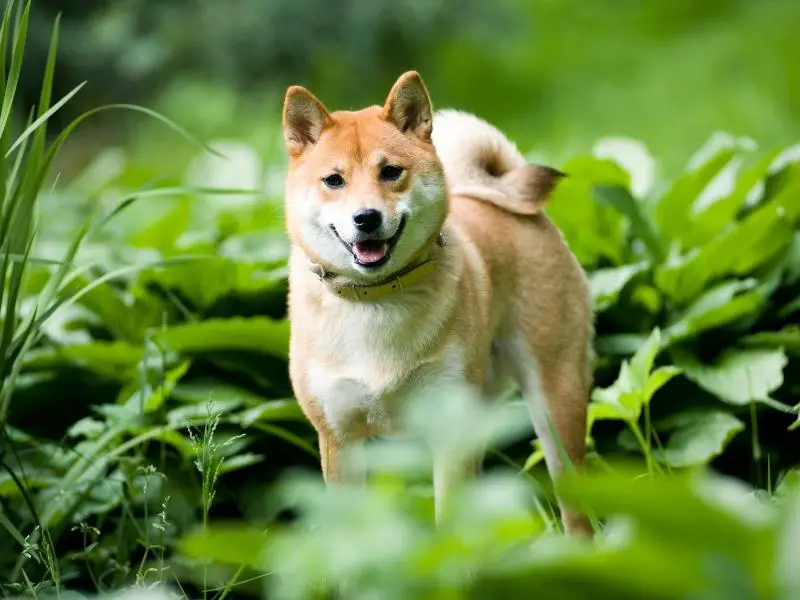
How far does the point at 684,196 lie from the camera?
3799mm

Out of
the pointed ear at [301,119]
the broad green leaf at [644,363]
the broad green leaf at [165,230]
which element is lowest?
the broad green leaf at [165,230]

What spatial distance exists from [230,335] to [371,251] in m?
1.01

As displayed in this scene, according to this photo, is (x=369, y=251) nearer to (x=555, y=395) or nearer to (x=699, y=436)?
(x=555, y=395)

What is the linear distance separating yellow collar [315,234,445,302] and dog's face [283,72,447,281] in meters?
0.03

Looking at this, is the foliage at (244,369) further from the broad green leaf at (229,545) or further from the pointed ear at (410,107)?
the broad green leaf at (229,545)

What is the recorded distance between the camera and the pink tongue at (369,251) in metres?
2.40

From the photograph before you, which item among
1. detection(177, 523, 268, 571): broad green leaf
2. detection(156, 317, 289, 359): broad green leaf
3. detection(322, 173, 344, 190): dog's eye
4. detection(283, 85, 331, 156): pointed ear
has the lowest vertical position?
detection(156, 317, 289, 359): broad green leaf

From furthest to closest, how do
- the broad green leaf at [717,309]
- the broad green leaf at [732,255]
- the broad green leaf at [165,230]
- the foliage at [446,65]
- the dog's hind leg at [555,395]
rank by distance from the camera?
the foliage at [446,65], the broad green leaf at [165,230], the broad green leaf at [732,255], the broad green leaf at [717,309], the dog's hind leg at [555,395]

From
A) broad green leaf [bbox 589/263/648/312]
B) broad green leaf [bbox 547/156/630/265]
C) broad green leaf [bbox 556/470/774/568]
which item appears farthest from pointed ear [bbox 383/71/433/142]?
broad green leaf [bbox 556/470/774/568]

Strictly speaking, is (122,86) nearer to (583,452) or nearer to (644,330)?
(644,330)

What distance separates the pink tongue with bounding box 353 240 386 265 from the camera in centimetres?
240

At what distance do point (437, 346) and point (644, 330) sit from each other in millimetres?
1255

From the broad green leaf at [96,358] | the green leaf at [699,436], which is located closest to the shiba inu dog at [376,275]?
the green leaf at [699,436]

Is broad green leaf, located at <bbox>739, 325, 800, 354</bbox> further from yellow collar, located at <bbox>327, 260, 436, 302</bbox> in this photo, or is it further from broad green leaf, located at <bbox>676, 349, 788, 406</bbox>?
yellow collar, located at <bbox>327, 260, 436, 302</bbox>
